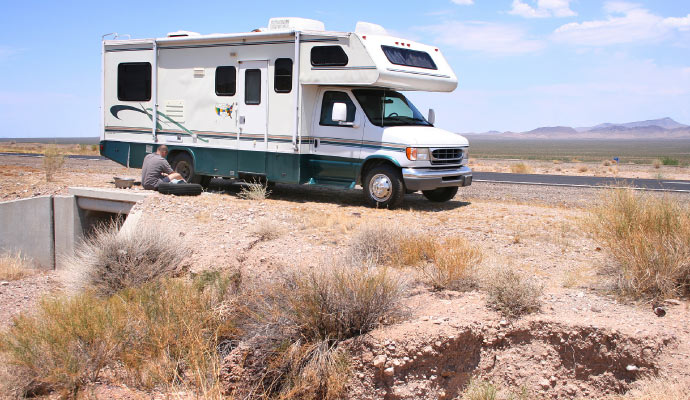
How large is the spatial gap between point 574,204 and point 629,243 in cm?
791

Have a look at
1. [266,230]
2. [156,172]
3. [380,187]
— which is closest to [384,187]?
[380,187]

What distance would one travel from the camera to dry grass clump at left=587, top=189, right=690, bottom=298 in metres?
6.42

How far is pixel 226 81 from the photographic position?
13.4 m

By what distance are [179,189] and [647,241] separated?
8.43 m

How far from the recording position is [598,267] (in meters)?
7.43

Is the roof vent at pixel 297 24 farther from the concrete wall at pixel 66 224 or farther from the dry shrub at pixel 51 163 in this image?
the dry shrub at pixel 51 163

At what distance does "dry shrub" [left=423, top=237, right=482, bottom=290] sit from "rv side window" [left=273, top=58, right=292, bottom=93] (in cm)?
606

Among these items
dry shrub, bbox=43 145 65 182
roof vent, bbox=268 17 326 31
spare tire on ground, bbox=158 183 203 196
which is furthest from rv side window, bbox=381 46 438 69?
dry shrub, bbox=43 145 65 182

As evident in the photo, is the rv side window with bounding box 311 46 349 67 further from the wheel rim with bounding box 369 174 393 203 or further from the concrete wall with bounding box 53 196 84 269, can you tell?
the concrete wall with bounding box 53 196 84 269

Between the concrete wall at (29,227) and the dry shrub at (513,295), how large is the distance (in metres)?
10.3

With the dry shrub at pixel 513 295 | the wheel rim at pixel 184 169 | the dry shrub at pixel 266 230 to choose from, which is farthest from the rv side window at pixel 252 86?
the dry shrub at pixel 513 295

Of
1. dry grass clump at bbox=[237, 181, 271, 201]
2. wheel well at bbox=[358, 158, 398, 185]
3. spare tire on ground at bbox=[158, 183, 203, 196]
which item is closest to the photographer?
wheel well at bbox=[358, 158, 398, 185]

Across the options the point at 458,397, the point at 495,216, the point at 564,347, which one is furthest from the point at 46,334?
the point at 495,216

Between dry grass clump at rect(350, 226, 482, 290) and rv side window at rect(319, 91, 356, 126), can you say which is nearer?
dry grass clump at rect(350, 226, 482, 290)
